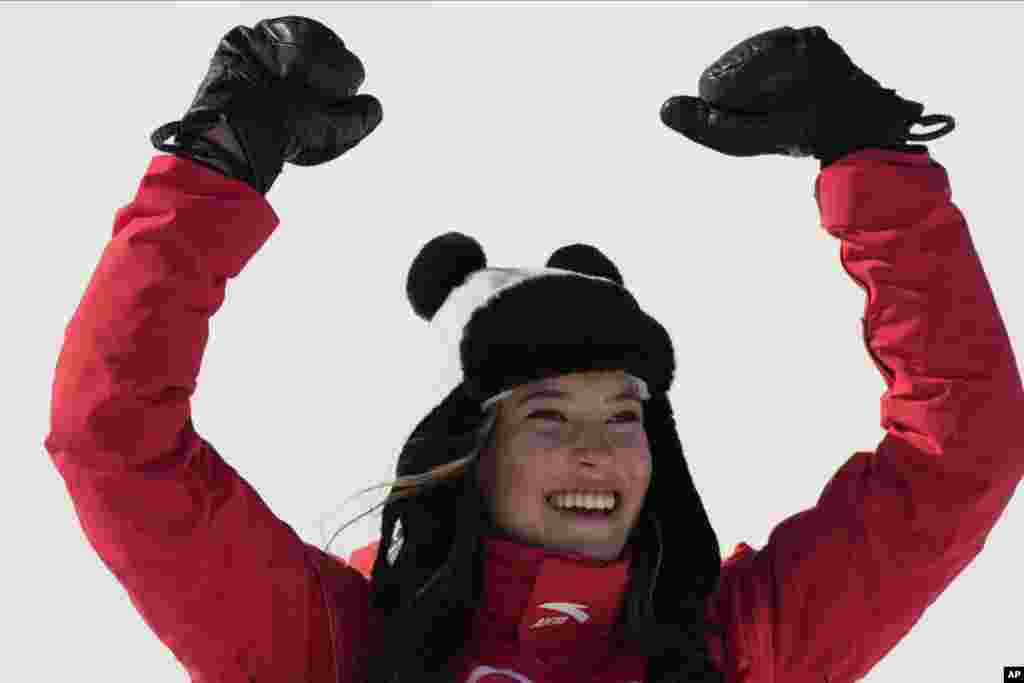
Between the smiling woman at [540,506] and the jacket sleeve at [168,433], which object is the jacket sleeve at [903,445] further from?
the jacket sleeve at [168,433]

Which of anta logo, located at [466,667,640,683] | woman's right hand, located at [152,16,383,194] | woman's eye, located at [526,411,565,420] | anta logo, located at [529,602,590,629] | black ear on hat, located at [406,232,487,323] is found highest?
woman's right hand, located at [152,16,383,194]

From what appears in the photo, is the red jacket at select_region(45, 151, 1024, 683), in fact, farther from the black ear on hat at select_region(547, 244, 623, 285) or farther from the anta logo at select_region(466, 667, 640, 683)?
the black ear on hat at select_region(547, 244, 623, 285)

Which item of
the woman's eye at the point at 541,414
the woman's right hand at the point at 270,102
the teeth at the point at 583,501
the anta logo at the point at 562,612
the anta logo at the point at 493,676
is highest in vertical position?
the woman's right hand at the point at 270,102

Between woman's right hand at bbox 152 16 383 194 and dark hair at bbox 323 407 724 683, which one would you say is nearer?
woman's right hand at bbox 152 16 383 194

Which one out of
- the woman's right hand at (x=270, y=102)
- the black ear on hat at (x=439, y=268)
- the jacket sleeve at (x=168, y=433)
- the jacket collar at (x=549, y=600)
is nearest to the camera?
the jacket sleeve at (x=168, y=433)

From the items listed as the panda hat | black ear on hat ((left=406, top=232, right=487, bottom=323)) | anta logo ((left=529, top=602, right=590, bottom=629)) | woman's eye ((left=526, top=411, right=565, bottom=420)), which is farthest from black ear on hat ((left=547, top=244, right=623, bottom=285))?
anta logo ((left=529, top=602, right=590, bottom=629))

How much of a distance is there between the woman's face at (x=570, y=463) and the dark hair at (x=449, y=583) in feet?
0.15

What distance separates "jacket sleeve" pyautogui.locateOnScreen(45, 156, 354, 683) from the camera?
1.79 m

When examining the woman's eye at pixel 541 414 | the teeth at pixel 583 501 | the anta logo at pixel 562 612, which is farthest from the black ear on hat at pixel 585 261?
the anta logo at pixel 562 612

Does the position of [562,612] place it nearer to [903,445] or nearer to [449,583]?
[449,583]

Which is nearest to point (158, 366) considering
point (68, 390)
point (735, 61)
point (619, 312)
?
point (68, 390)

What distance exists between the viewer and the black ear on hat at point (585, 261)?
229cm

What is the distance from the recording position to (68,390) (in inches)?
70.8

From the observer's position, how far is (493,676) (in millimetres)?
2072
